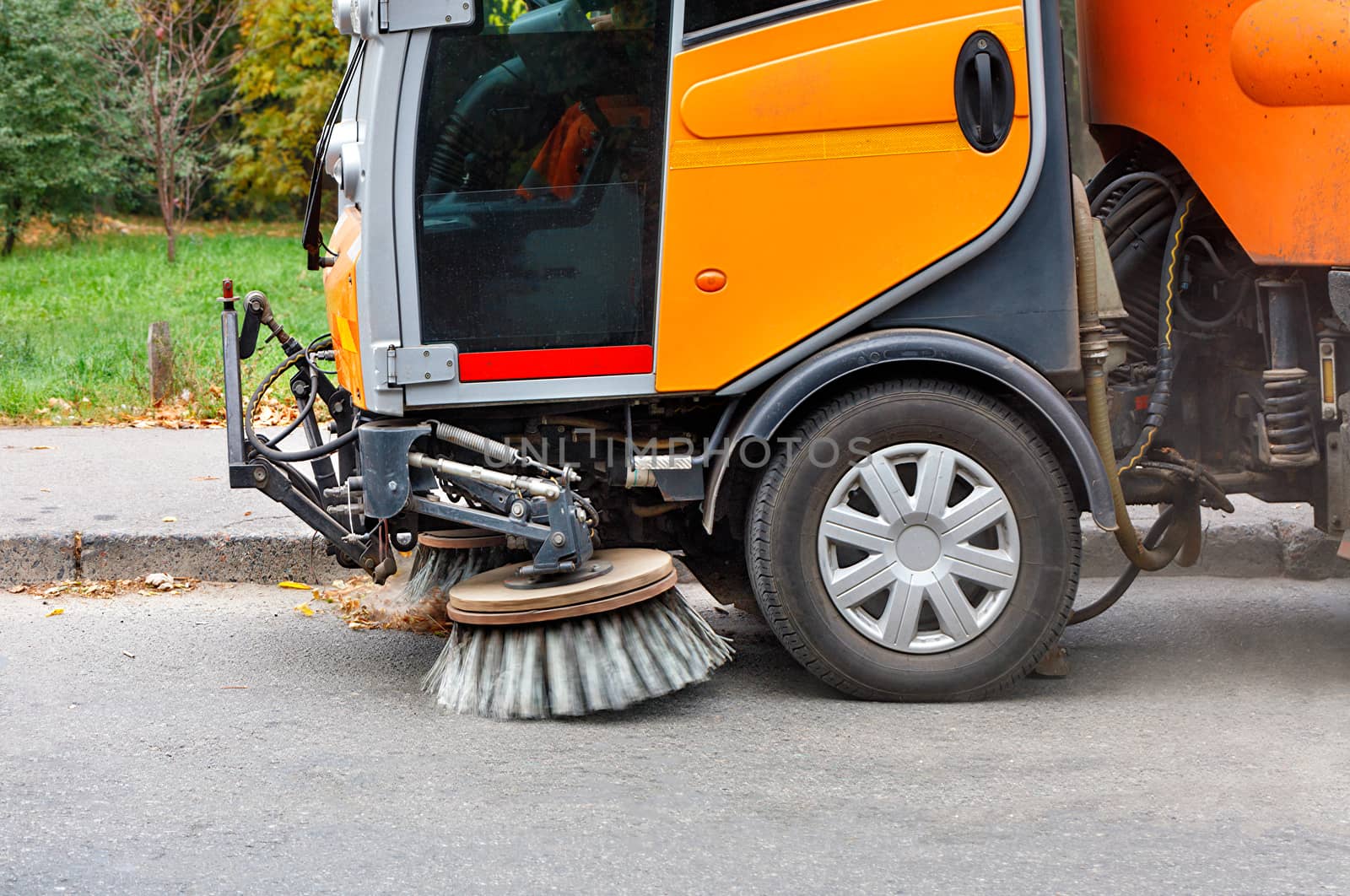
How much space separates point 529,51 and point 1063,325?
1590 millimetres

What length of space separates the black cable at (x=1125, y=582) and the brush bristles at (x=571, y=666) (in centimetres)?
135

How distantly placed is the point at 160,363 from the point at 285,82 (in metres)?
13.8

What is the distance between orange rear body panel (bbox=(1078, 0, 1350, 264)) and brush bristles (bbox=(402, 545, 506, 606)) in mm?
2411

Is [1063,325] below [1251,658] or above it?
above

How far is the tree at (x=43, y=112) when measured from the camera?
20.2 meters

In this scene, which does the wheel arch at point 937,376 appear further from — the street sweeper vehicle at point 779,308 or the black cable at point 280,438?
the black cable at point 280,438

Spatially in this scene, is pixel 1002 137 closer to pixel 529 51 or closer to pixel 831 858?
pixel 529 51

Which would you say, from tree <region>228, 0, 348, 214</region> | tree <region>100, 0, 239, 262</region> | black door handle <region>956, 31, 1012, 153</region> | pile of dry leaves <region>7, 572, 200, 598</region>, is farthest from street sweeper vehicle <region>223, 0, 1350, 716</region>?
tree <region>228, 0, 348, 214</region>

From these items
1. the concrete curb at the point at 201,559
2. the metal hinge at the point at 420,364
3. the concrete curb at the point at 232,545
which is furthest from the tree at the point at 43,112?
the metal hinge at the point at 420,364

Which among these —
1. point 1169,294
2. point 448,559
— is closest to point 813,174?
point 1169,294

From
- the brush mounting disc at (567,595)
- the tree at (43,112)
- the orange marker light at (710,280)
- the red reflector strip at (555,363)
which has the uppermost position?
the tree at (43,112)

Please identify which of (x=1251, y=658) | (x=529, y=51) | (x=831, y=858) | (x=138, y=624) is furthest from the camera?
(x=138, y=624)

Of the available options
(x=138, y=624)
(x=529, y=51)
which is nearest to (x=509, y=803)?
(x=529, y=51)

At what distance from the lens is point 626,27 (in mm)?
3650
